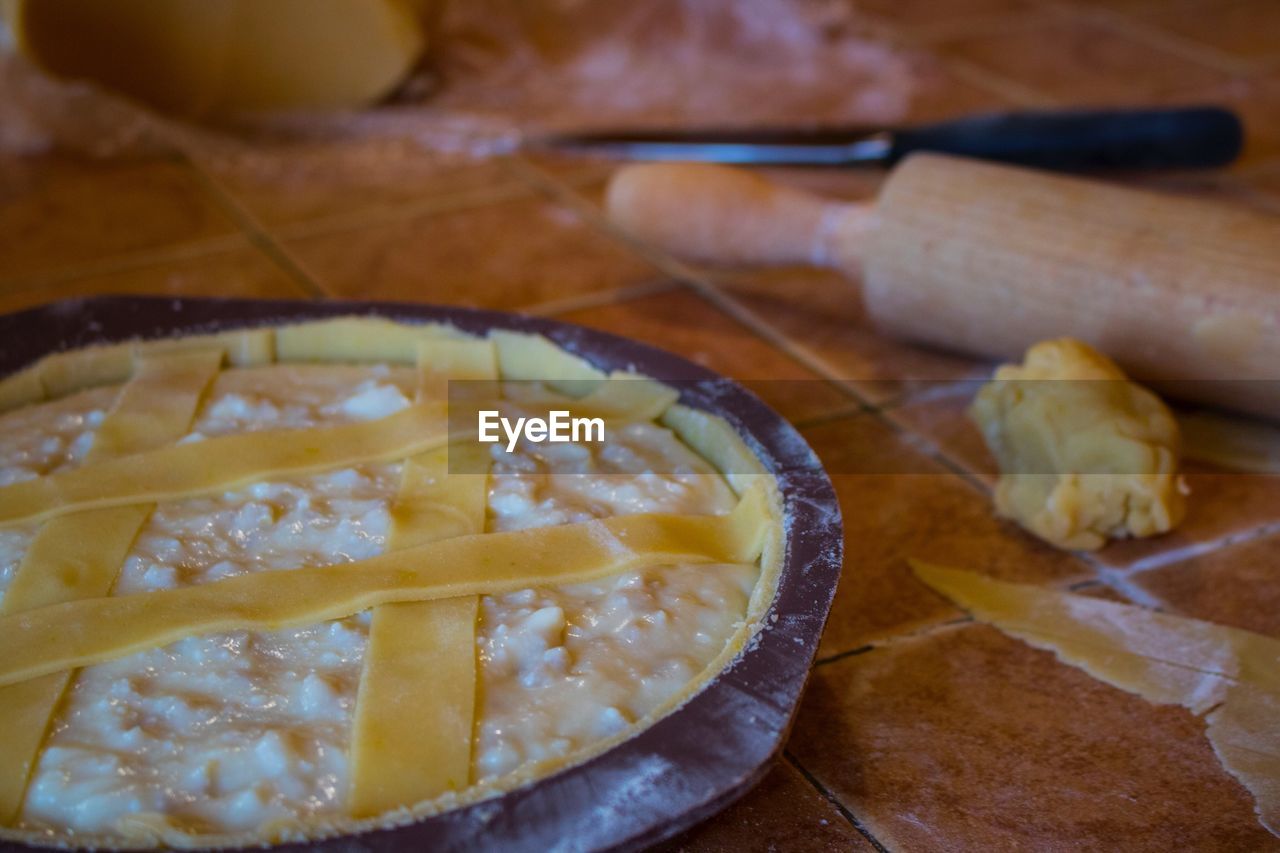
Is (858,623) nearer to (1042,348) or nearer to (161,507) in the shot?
(1042,348)

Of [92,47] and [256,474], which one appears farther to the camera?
[92,47]

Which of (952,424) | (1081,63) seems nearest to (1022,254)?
(952,424)

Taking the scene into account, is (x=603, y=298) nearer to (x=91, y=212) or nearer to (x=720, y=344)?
(x=720, y=344)

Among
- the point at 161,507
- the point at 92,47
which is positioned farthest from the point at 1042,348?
the point at 92,47

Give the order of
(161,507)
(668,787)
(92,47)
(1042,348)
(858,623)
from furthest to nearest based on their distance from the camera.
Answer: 1. (92,47)
2. (1042,348)
3. (858,623)
4. (161,507)
5. (668,787)

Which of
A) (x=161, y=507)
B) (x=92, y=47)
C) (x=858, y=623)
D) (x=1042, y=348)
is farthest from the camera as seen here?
(x=92, y=47)
